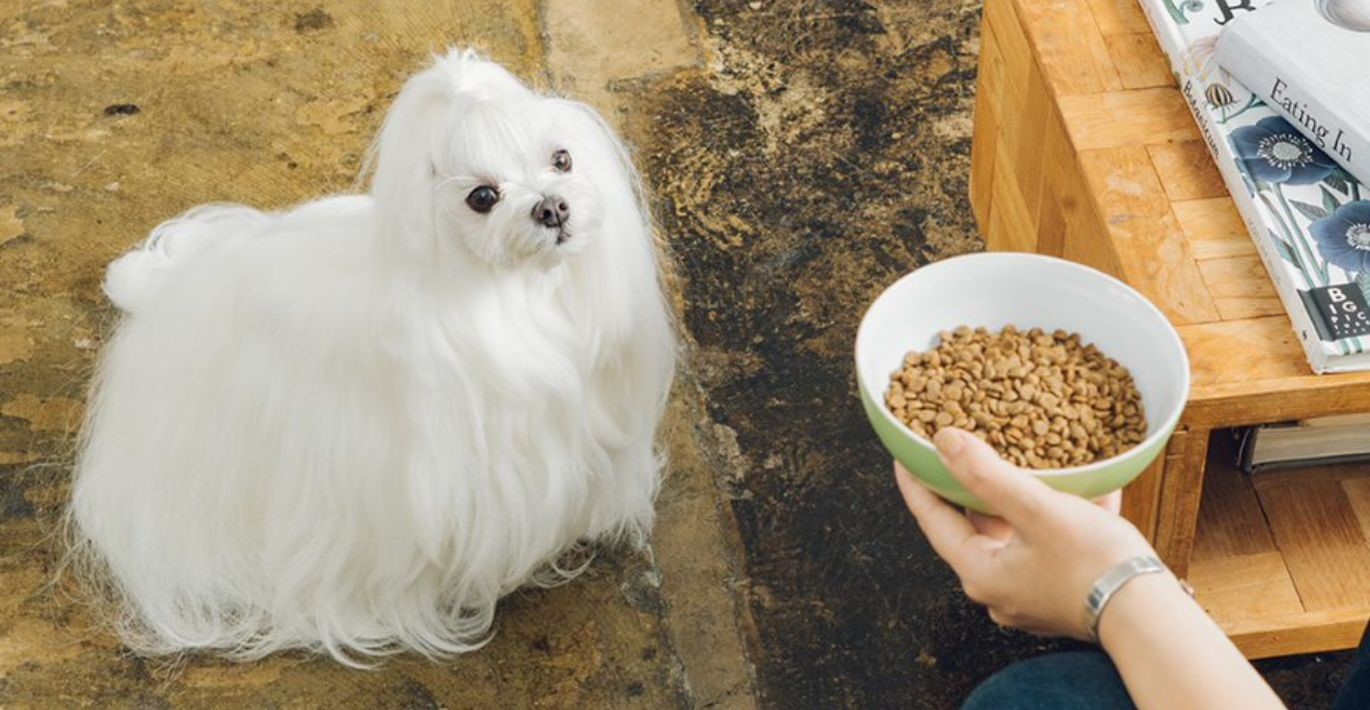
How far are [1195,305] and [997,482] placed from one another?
1.16 feet

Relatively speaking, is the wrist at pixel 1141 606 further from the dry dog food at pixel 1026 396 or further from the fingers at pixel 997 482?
the dry dog food at pixel 1026 396

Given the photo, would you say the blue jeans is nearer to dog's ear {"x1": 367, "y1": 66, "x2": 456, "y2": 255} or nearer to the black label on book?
the black label on book

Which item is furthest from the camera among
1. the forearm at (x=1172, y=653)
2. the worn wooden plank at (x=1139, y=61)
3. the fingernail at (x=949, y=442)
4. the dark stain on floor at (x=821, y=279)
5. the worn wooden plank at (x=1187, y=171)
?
the dark stain on floor at (x=821, y=279)

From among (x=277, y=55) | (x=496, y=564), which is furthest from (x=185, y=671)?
(x=277, y=55)

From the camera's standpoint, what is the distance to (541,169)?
1.42m

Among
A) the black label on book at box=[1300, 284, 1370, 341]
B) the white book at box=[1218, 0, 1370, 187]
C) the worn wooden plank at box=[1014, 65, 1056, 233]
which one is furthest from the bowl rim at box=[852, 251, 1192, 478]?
the worn wooden plank at box=[1014, 65, 1056, 233]

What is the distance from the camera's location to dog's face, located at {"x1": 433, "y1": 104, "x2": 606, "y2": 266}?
1.38m

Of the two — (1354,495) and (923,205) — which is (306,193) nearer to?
(923,205)

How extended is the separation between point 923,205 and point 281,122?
2.93 ft

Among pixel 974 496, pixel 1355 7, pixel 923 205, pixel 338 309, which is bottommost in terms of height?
pixel 923 205

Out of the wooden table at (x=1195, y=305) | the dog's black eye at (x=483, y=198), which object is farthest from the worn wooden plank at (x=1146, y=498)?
the dog's black eye at (x=483, y=198)

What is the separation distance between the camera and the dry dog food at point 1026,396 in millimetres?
1344

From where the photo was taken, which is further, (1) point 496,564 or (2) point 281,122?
(2) point 281,122

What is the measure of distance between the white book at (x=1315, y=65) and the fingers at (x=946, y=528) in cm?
49
